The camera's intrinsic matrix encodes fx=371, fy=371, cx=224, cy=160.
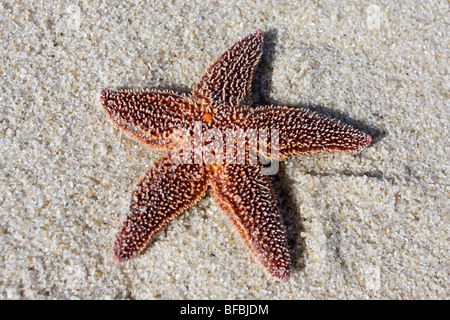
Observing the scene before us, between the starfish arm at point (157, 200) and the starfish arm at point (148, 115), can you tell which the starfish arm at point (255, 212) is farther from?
the starfish arm at point (148, 115)

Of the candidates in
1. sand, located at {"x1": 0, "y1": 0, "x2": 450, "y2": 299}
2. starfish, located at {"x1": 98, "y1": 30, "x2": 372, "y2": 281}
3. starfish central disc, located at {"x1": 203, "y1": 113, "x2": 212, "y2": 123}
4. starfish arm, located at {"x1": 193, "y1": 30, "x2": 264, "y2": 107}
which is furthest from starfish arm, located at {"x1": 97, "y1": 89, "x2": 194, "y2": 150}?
sand, located at {"x1": 0, "y1": 0, "x2": 450, "y2": 299}

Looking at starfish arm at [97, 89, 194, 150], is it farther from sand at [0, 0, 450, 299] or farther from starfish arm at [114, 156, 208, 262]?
sand at [0, 0, 450, 299]

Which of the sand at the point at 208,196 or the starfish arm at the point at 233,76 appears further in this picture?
the starfish arm at the point at 233,76

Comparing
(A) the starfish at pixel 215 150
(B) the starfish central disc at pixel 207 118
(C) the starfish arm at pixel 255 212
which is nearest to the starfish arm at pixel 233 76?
(A) the starfish at pixel 215 150
